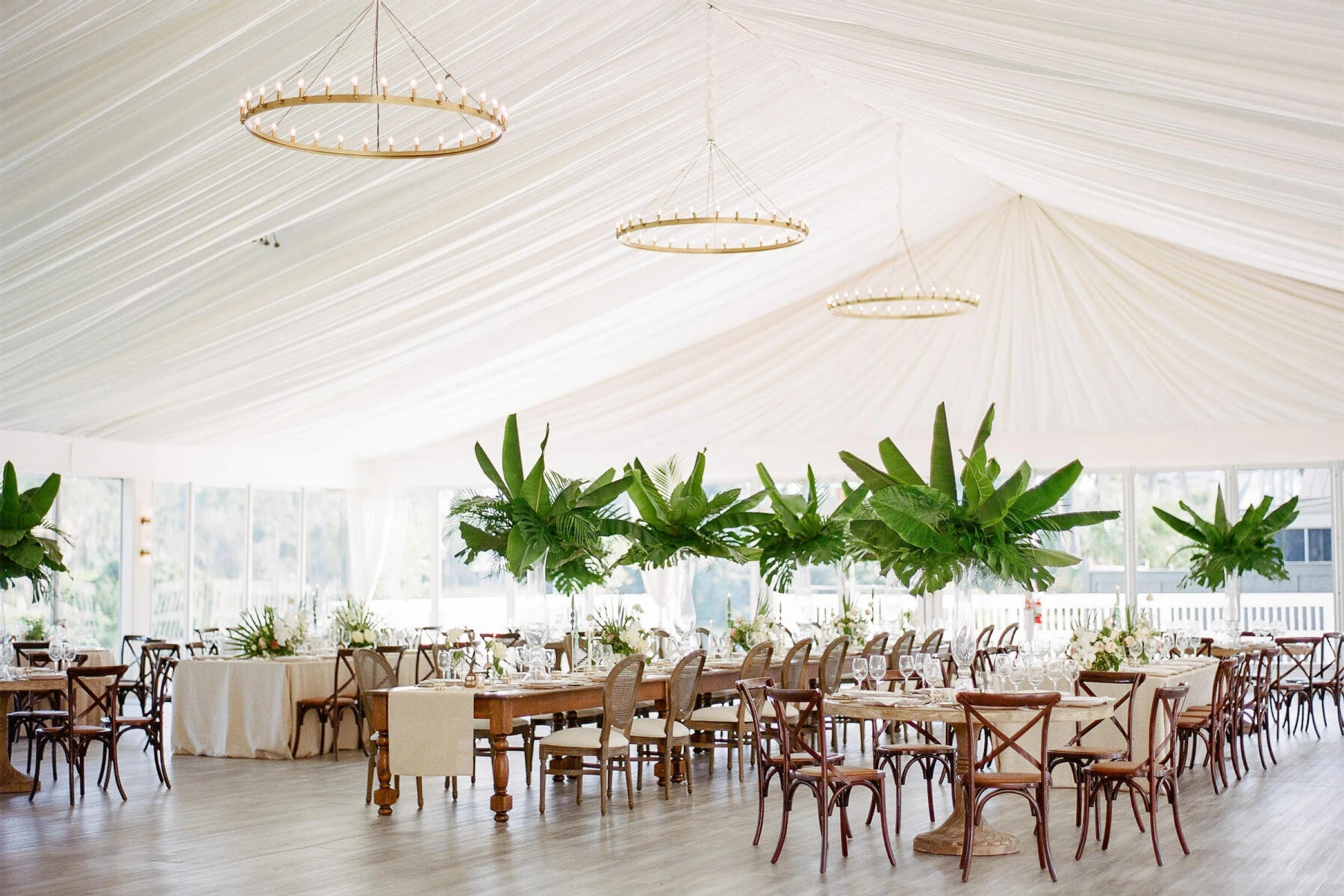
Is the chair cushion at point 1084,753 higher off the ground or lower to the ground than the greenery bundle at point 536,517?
lower

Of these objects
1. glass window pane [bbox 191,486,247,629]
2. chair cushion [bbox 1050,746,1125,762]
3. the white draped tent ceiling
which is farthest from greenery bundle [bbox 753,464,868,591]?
glass window pane [bbox 191,486,247,629]

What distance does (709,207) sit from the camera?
42.4ft

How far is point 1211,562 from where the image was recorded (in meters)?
16.1

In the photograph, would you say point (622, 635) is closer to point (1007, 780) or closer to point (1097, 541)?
point (1007, 780)

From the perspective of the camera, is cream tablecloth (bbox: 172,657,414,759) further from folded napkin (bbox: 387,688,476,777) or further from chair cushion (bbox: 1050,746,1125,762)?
chair cushion (bbox: 1050,746,1125,762)

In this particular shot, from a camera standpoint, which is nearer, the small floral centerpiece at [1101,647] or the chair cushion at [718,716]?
the small floral centerpiece at [1101,647]

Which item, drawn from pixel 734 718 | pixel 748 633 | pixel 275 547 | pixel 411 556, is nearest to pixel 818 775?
pixel 734 718

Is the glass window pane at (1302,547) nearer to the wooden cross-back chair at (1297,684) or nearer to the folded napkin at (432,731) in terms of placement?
the wooden cross-back chair at (1297,684)

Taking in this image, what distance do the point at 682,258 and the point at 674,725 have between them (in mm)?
6215

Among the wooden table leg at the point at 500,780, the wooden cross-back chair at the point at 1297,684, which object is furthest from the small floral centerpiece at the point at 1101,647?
the wooden table leg at the point at 500,780

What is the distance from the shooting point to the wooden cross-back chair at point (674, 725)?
29.7 feet

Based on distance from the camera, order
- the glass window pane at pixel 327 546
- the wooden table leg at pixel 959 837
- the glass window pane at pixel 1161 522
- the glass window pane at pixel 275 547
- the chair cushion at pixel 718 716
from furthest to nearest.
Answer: the glass window pane at pixel 327 546
the glass window pane at pixel 275 547
the glass window pane at pixel 1161 522
the chair cushion at pixel 718 716
the wooden table leg at pixel 959 837

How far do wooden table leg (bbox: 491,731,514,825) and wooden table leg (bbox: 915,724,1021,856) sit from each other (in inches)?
94.5

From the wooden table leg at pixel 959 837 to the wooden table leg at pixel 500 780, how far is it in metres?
2.40
